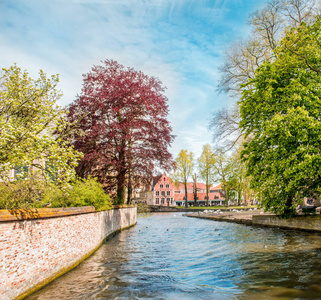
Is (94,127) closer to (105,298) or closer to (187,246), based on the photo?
Answer: (187,246)

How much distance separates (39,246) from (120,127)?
45.7 feet

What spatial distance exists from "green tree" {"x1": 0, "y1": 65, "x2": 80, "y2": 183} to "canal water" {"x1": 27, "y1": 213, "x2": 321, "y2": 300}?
3404 millimetres

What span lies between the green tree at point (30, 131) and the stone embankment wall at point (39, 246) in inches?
54.6

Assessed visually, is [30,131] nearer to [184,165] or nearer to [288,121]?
[288,121]

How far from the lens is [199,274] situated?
31.2 ft

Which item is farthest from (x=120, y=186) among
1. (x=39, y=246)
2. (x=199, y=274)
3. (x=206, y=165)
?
(x=206, y=165)

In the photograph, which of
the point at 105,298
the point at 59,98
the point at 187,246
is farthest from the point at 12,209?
the point at 187,246

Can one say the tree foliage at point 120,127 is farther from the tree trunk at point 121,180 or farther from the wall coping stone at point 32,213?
the wall coping stone at point 32,213

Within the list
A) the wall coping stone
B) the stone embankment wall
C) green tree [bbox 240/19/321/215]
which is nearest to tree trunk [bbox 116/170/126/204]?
the stone embankment wall

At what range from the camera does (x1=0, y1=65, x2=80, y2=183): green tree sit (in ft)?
25.6

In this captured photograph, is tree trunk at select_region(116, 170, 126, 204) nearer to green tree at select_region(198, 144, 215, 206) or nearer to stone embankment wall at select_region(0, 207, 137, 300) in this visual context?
stone embankment wall at select_region(0, 207, 137, 300)

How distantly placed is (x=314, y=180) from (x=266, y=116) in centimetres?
487

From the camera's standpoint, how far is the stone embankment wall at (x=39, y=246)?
621cm

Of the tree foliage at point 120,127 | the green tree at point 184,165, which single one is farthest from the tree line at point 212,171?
the tree foliage at point 120,127
